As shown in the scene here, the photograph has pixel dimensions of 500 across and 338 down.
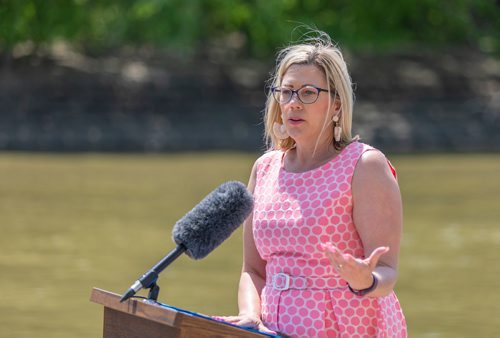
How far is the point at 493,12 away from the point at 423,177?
1470 cm

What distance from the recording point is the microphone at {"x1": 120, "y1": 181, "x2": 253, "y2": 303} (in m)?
3.60

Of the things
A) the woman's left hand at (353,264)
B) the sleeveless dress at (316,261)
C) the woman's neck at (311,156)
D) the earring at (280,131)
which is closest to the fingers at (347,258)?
the woman's left hand at (353,264)

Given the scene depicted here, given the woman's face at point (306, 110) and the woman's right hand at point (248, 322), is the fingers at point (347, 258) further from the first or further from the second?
the woman's face at point (306, 110)

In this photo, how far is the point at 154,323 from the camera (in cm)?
356

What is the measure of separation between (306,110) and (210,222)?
47 cm

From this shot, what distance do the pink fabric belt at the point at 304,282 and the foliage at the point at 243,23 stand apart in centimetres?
2182

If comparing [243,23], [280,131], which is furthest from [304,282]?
[243,23]

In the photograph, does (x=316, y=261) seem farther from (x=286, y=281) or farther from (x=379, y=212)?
(x=379, y=212)

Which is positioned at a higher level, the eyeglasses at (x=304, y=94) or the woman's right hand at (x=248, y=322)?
the eyeglasses at (x=304, y=94)

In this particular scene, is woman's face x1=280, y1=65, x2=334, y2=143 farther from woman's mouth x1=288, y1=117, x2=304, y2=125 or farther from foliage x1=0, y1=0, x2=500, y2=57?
foliage x1=0, y1=0, x2=500, y2=57

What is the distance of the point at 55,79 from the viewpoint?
2691 centimetres

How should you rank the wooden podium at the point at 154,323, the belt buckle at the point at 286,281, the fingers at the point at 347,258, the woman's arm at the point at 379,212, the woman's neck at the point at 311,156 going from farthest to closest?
the woman's neck at the point at 311,156 < the belt buckle at the point at 286,281 < the woman's arm at the point at 379,212 < the wooden podium at the point at 154,323 < the fingers at the point at 347,258

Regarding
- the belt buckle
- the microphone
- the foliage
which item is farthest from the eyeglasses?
the foliage

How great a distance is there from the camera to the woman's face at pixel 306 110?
147 inches
